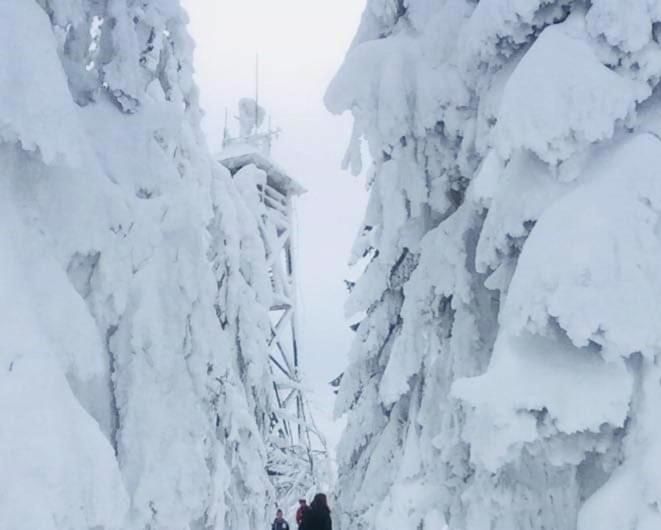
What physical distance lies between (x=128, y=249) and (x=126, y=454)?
1.47 meters

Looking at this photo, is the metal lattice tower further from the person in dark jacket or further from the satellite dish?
the person in dark jacket

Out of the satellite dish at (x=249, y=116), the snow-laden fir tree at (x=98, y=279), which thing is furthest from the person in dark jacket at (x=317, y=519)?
Result: the satellite dish at (x=249, y=116)

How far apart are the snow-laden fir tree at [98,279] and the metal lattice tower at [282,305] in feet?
65.1

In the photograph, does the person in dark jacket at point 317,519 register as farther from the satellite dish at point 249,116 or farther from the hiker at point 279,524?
the satellite dish at point 249,116

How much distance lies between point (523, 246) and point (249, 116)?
34531 mm

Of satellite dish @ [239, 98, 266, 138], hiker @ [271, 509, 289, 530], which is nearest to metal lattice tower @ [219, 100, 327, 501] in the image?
satellite dish @ [239, 98, 266, 138]

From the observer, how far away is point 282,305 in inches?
1331

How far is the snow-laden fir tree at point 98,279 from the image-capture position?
4.38 m

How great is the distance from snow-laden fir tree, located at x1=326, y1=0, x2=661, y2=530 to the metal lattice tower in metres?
19.3

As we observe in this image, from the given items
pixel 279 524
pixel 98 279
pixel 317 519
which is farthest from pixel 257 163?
pixel 98 279

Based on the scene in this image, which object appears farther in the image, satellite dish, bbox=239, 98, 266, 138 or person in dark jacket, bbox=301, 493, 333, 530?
satellite dish, bbox=239, 98, 266, 138

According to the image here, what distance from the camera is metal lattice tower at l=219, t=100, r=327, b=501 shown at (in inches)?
1151

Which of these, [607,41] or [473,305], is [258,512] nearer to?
[473,305]

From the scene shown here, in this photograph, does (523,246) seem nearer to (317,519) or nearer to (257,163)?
(317,519)
